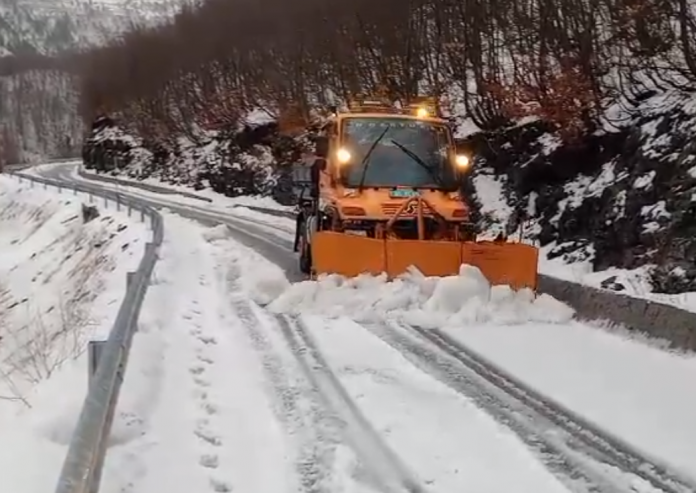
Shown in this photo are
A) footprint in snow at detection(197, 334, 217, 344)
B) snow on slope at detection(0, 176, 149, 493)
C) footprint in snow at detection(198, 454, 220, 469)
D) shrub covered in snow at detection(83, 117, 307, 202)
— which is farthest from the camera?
shrub covered in snow at detection(83, 117, 307, 202)

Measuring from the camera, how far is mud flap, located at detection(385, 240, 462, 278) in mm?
11008

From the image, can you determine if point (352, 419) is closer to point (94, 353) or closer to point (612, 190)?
point (94, 353)

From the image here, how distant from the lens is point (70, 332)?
40.2ft

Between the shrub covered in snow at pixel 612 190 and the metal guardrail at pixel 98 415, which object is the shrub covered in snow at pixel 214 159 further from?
the metal guardrail at pixel 98 415

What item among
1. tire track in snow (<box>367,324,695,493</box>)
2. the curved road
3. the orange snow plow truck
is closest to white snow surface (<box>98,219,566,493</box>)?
tire track in snow (<box>367,324,695,493</box>)

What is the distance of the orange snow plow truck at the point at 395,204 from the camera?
11.1m

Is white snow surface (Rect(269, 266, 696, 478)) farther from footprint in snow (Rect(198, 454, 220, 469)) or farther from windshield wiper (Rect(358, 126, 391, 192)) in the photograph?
footprint in snow (Rect(198, 454, 220, 469))

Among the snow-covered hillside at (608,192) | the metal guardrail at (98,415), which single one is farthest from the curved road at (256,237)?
the metal guardrail at (98,415)

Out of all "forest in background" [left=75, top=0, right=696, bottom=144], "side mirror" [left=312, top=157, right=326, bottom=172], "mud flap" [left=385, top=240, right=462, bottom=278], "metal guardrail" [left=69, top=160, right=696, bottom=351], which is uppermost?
"forest in background" [left=75, top=0, right=696, bottom=144]

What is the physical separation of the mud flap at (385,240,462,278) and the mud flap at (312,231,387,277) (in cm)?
12

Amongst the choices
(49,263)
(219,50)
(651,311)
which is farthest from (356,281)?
(219,50)

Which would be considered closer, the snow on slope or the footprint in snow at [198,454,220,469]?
the footprint in snow at [198,454,220,469]

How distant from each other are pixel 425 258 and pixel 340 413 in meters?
4.90

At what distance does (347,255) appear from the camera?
445 inches
